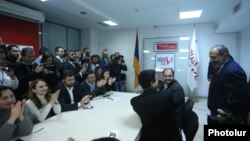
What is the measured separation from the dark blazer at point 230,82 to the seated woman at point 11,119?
194 centimetres

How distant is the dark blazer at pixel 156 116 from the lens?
152cm

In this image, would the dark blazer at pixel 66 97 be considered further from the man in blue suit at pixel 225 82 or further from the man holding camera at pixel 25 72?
the man in blue suit at pixel 225 82

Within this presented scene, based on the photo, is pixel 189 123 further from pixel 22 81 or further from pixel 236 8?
pixel 236 8

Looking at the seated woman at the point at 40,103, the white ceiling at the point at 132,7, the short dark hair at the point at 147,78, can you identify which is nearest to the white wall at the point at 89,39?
the white ceiling at the point at 132,7

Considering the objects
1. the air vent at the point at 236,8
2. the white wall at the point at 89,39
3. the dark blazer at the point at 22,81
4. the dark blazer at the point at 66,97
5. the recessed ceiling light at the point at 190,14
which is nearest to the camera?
the dark blazer at the point at 66,97

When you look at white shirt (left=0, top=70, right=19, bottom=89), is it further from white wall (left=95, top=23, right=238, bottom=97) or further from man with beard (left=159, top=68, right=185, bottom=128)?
white wall (left=95, top=23, right=238, bottom=97)

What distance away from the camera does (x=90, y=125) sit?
168 cm

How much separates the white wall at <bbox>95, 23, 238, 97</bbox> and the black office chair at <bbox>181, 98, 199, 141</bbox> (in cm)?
462

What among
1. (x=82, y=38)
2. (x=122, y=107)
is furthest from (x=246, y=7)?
(x=82, y=38)

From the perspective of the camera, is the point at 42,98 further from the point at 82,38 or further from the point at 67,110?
the point at 82,38

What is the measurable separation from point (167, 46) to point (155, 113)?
502cm

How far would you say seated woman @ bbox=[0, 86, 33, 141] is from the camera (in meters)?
1.27

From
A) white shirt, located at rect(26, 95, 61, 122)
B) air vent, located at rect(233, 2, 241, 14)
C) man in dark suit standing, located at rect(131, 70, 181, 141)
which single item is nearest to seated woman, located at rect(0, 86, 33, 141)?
white shirt, located at rect(26, 95, 61, 122)

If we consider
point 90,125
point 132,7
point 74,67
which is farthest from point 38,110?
point 132,7
